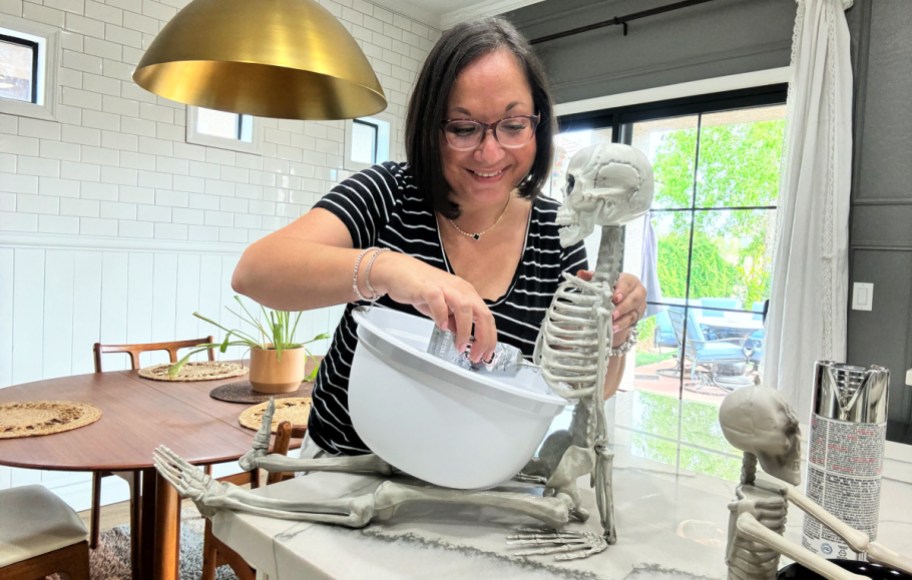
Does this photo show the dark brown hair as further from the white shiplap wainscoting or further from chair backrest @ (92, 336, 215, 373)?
the white shiplap wainscoting

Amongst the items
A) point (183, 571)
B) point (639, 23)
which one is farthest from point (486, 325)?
point (639, 23)

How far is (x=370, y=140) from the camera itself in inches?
165

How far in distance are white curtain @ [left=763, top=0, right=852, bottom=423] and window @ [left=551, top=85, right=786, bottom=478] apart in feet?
0.98

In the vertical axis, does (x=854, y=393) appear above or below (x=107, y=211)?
below

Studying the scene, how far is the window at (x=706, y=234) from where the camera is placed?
125 inches

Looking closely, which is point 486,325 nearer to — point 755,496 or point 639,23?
point 755,496

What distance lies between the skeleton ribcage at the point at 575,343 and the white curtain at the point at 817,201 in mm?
2405

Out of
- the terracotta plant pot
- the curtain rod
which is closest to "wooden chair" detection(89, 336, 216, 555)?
the terracotta plant pot

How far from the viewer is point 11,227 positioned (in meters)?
2.67

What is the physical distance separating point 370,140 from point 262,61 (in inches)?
113

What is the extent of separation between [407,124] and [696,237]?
2814 mm

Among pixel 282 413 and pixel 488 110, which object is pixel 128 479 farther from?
pixel 488 110

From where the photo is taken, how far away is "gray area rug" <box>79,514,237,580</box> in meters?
2.27

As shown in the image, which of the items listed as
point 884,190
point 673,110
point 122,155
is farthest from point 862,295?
point 122,155
